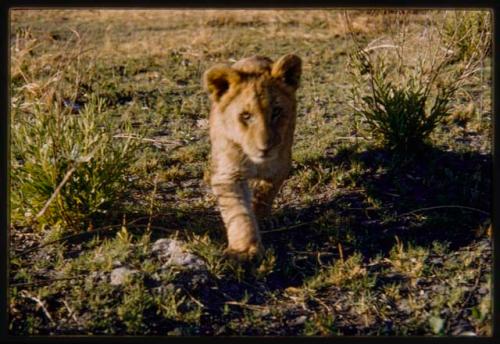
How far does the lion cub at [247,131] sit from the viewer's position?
4566mm

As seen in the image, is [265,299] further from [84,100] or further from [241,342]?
[84,100]

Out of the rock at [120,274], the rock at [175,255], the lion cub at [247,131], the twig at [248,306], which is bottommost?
the twig at [248,306]

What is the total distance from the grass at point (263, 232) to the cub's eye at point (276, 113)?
849 millimetres

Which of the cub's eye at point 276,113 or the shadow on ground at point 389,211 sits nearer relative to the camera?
the cub's eye at point 276,113

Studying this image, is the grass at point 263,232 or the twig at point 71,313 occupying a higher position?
the grass at point 263,232

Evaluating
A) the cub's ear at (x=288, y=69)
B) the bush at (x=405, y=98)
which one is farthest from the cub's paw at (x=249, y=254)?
the bush at (x=405, y=98)

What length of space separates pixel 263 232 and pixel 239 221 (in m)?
0.48

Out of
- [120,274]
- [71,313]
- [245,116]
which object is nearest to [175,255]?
[120,274]

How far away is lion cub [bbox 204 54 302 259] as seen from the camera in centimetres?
457

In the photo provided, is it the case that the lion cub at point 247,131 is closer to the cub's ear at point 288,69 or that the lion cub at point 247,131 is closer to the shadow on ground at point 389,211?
the cub's ear at point 288,69

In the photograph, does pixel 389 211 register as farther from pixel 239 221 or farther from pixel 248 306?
pixel 248 306

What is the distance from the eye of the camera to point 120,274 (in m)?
4.38

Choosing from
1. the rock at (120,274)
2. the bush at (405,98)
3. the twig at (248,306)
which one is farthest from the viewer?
the bush at (405,98)

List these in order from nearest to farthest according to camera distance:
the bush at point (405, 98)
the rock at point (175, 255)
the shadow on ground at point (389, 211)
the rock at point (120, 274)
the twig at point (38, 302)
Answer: the twig at point (38, 302) → the rock at point (120, 274) → the rock at point (175, 255) → the shadow on ground at point (389, 211) → the bush at point (405, 98)
